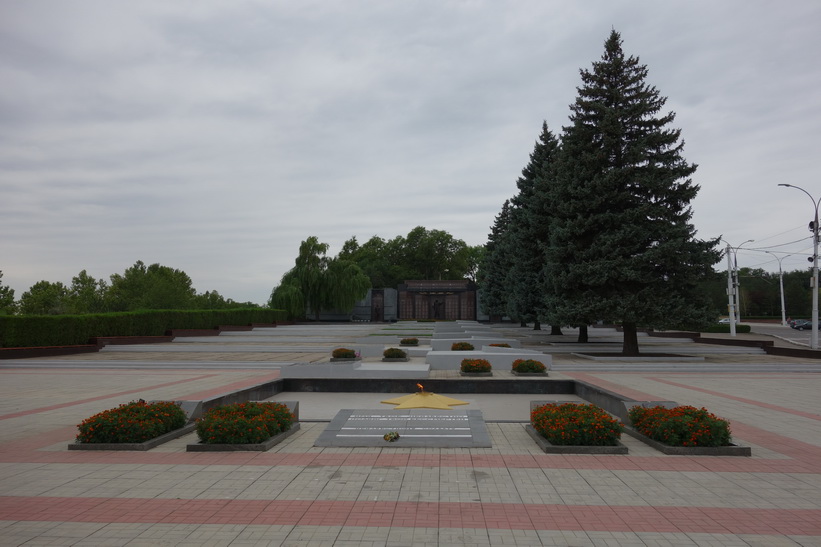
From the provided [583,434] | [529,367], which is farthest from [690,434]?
[529,367]

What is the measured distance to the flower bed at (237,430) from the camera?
25.9 ft

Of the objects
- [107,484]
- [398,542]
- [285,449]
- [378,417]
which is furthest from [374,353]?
[398,542]

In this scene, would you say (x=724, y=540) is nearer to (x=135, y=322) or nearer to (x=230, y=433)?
(x=230, y=433)

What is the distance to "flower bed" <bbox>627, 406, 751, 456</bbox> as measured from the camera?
7.68 metres

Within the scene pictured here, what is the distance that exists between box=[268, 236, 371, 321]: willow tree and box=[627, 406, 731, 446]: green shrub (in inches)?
1757

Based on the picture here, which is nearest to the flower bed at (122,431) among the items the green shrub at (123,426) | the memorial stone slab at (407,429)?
the green shrub at (123,426)

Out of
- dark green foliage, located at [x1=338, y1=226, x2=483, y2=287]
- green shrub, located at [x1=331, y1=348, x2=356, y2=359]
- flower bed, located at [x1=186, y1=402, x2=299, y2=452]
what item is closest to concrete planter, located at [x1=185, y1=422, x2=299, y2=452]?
flower bed, located at [x1=186, y1=402, x2=299, y2=452]

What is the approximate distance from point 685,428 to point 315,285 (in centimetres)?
4625

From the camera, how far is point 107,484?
6.40m

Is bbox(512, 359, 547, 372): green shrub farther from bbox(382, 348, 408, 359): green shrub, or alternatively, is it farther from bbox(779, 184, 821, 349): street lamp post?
bbox(779, 184, 821, 349): street lamp post

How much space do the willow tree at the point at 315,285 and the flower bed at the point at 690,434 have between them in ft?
147

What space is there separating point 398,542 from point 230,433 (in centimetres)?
421

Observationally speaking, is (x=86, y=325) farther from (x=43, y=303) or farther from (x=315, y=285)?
(x=43, y=303)

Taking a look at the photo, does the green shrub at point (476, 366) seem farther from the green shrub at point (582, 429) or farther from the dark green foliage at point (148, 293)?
the dark green foliage at point (148, 293)
